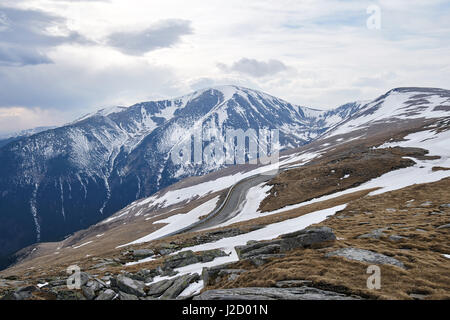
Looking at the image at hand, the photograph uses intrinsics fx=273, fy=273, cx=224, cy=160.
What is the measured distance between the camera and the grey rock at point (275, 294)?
12734 mm

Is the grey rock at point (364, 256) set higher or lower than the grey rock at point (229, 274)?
higher

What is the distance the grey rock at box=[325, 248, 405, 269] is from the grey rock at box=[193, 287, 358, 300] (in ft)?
16.7

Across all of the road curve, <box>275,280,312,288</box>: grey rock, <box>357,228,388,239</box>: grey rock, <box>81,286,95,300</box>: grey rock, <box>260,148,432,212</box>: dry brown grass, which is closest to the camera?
<box>275,280,312,288</box>: grey rock

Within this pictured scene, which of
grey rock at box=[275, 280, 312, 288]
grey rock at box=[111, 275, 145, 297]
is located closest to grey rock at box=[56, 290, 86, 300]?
grey rock at box=[111, 275, 145, 297]

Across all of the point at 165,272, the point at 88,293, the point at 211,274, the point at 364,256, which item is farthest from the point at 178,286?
the point at 364,256

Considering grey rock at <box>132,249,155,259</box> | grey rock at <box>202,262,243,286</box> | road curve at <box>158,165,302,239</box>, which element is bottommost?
road curve at <box>158,165,302,239</box>

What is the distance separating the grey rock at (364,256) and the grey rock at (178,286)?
10231mm

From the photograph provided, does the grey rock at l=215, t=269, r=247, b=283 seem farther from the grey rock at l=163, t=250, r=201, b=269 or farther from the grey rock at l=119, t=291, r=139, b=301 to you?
the grey rock at l=163, t=250, r=201, b=269

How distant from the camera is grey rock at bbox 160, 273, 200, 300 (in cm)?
1905

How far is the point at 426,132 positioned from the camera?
106438mm

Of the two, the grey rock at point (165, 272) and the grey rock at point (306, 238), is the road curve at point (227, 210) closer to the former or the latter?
the grey rock at point (165, 272)

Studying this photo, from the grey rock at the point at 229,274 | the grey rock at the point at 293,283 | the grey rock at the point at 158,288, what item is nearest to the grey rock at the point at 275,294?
the grey rock at the point at 293,283

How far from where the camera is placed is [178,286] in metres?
19.8
